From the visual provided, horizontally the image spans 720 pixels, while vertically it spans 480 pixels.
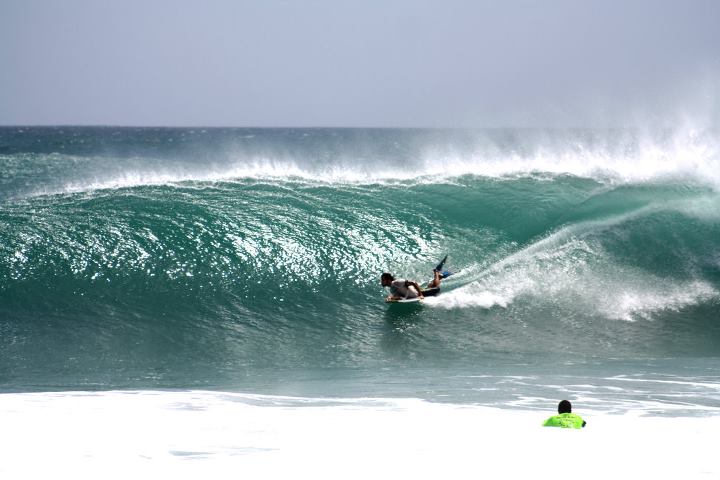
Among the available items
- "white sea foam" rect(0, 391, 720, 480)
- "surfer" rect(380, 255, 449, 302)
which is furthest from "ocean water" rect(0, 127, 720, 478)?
"surfer" rect(380, 255, 449, 302)

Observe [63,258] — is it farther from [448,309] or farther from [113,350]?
[448,309]

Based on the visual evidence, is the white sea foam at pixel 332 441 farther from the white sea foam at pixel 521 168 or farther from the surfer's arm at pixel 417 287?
the white sea foam at pixel 521 168

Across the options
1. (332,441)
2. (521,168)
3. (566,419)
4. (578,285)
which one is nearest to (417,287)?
(578,285)

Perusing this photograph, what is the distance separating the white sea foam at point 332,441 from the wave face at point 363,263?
2665mm

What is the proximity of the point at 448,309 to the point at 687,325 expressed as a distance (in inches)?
166

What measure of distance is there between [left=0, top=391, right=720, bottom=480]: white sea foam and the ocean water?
37mm

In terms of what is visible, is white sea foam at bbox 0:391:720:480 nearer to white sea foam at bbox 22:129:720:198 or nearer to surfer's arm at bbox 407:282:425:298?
surfer's arm at bbox 407:282:425:298

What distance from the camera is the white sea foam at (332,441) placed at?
679 centimetres

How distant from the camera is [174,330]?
1368 centimetres

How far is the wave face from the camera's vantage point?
13.0 metres

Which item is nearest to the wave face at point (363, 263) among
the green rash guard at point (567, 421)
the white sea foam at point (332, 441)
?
the white sea foam at point (332, 441)

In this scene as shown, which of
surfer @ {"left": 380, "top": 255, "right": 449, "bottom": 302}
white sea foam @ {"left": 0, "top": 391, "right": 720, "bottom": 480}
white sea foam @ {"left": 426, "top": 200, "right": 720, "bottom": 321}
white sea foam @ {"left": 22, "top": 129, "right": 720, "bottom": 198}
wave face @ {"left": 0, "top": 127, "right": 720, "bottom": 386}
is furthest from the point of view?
white sea foam @ {"left": 22, "top": 129, "right": 720, "bottom": 198}

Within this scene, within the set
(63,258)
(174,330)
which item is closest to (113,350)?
(174,330)

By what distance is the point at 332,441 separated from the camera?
7.68 metres
